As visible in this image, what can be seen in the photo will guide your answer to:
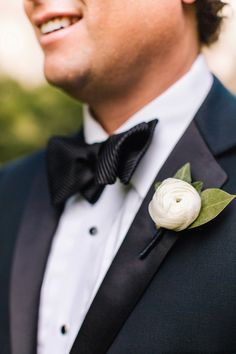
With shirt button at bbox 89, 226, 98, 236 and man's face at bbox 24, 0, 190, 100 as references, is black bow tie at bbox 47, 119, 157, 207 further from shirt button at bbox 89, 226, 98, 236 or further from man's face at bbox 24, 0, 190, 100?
man's face at bbox 24, 0, 190, 100

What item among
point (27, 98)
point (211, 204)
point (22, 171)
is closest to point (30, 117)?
point (27, 98)

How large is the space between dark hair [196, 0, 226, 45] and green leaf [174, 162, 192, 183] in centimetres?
80

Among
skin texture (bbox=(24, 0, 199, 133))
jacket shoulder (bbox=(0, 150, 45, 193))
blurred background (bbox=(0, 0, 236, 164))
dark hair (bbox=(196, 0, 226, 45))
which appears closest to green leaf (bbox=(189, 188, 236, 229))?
skin texture (bbox=(24, 0, 199, 133))

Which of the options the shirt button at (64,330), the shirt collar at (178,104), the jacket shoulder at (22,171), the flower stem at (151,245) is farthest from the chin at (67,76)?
the shirt button at (64,330)

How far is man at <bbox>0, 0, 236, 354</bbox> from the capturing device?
5.86 feet

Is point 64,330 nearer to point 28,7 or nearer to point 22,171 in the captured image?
point 22,171

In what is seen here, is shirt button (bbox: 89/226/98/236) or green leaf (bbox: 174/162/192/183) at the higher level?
green leaf (bbox: 174/162/192/183)

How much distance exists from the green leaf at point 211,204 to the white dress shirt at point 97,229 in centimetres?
31

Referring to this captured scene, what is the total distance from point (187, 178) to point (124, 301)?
0.40 m

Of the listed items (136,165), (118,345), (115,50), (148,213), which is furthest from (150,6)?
(118,345)

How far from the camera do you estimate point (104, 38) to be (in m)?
2.09

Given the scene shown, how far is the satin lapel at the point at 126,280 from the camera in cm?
182

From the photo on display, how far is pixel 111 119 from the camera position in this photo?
2322 millimetres

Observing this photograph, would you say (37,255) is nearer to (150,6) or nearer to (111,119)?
(111,119)
